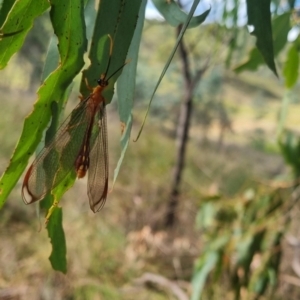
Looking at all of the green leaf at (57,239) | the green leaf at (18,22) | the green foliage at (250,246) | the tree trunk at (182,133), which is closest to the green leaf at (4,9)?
the green leaf at (18,22)

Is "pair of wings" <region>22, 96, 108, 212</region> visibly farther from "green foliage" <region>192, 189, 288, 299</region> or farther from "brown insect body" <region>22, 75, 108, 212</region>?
"green foliage" <region>192, 189, 288, 299</region>

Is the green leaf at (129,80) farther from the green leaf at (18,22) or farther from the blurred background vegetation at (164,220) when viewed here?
the blurred background vegetation at (164,220)

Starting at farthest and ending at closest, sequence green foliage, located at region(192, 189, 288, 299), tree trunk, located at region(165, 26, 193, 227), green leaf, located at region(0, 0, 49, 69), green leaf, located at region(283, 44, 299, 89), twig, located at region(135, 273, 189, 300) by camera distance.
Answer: tree trunk, located at region(165, 26, 193, 227), twig, located at region(135, 273, 189, 300), green foliage, located at region(192, 189, 288, 299), green leaf, located at region(283, 44, 299, 89), green leaf, located at region(0, 0, 49, 69)

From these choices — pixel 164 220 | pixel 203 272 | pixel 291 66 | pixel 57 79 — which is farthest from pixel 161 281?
pixel 57 79

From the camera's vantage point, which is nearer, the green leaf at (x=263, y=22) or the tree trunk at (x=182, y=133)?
the green leaf at (x=263, y=22)

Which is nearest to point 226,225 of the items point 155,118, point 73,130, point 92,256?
point 73,130

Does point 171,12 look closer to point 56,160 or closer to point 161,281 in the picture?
point 56,160

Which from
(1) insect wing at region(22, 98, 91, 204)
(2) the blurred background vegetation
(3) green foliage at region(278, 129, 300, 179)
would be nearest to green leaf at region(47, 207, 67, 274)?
(1) insect wing at region(22, 98, 91, 204)

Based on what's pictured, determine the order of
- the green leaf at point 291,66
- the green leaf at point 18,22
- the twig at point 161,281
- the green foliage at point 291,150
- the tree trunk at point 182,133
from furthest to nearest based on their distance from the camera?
the tree trunk at point 182,133 < the twig at point 161,281 < the green foliage at point 291,150 < the green leaf at point 291,66 < the green leaf at point 18,22

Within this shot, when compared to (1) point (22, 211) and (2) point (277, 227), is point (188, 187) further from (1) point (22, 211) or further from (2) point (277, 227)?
(2) point (277, 227)
